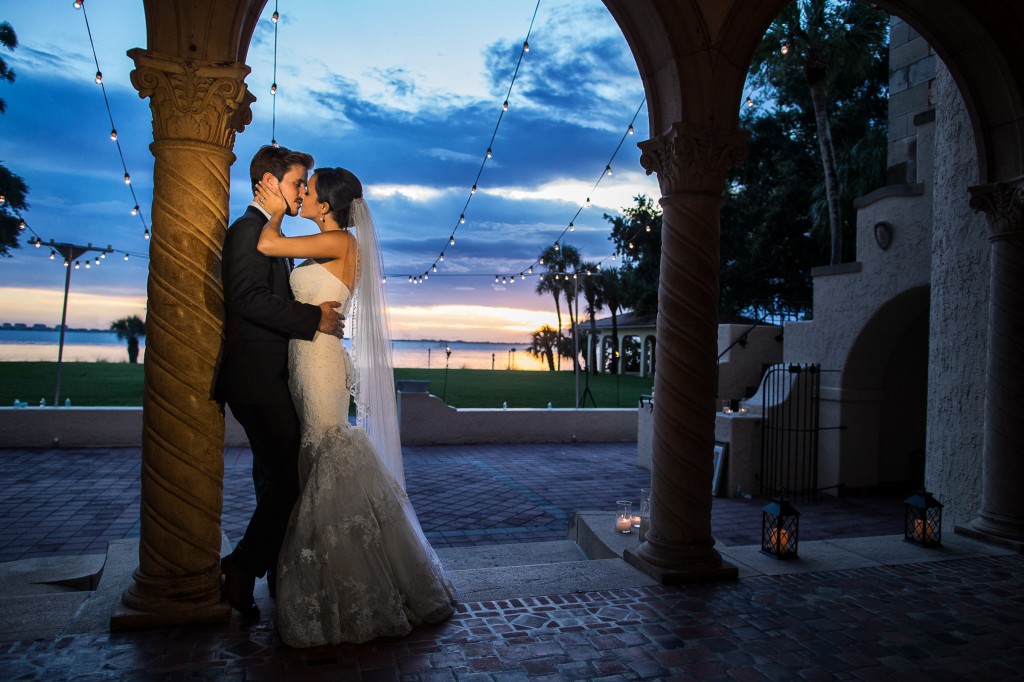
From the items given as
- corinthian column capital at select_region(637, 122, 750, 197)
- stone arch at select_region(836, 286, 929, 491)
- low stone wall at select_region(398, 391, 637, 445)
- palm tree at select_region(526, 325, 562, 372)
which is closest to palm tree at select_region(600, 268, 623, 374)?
palm tree at select_region(526, 325, 562, 372)

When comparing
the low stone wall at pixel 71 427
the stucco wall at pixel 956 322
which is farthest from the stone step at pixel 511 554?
the low stone wall at pixel 71 427

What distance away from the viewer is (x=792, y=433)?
9.80m

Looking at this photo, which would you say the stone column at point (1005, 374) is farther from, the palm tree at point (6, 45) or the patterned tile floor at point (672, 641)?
the palm tree at point (6, 45)

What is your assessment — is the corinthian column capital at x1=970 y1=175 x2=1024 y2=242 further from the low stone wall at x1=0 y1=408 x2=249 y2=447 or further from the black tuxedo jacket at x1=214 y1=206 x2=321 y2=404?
the low stone wall at x1=0 y1=408 x2=249 y2=447

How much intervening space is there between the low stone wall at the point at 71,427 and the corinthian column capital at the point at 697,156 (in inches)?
370

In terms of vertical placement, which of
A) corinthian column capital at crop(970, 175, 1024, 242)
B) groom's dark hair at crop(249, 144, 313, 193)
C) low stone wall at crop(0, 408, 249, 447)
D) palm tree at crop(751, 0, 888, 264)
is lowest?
low stone wall at crop(0, 408, 249, 447)

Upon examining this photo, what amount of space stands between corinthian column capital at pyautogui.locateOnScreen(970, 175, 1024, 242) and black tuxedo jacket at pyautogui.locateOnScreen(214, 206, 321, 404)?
532 centimetres

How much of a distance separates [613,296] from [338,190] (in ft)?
109

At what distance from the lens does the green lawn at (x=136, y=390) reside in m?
20.2

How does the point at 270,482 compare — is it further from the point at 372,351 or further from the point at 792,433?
the point at 792,433

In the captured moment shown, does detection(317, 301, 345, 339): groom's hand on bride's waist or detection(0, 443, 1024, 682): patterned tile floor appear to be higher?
detection(317, 301, 345, 339): groom's hand on bride's waist

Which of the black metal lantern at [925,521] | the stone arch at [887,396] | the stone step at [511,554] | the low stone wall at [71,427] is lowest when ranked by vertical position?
the stone step at [511,554]

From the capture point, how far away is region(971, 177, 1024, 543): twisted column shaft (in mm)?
5160

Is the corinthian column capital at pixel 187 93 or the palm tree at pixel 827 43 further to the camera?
the palm tree at pixel 827 43
